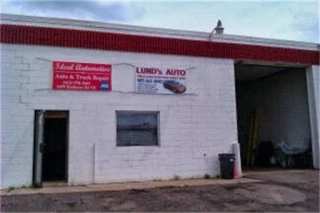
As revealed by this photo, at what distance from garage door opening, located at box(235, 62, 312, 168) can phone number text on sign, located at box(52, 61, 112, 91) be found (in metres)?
6.07

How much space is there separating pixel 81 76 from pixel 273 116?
36.5 ft

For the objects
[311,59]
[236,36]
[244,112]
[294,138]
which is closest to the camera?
[236,36]

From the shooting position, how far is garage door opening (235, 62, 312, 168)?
18.4 meters

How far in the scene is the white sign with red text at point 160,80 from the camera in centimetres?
1435

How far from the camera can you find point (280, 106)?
2023cm

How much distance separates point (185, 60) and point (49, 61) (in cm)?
488

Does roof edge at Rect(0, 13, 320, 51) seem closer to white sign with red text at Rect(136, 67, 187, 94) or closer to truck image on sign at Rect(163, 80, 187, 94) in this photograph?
white sign with red text at Rect(136, 67, 187, 94)

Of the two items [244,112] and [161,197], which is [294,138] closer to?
[244,112]

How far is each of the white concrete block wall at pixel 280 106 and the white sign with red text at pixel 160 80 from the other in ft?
21.5

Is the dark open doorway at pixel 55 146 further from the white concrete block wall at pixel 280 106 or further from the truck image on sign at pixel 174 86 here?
the white concrete block wall at pixel 280 106

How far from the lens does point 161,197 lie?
10.8 metres

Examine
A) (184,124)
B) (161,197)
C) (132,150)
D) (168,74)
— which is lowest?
(161,197)

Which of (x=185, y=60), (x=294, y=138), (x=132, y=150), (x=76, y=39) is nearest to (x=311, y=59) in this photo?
(x=294, y=138)

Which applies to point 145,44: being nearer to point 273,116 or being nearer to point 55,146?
point 55,146
